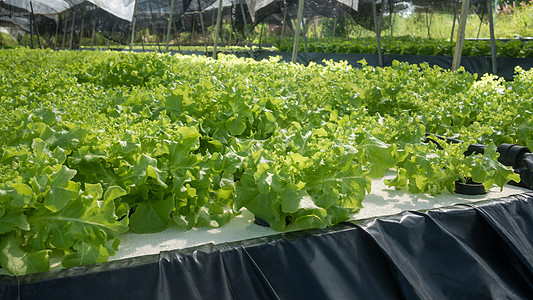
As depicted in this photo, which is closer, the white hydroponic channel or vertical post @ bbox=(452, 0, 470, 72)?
the white hydroponic channel

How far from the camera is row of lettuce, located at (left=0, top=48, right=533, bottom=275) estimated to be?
1856 millimetres

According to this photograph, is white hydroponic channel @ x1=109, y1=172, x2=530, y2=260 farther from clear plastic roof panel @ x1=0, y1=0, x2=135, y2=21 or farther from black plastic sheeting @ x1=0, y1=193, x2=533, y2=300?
clear plastic roof panel @ x1=0, y1=0, x2=135, y2=21

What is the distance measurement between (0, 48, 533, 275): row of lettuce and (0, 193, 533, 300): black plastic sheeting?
0.13 m

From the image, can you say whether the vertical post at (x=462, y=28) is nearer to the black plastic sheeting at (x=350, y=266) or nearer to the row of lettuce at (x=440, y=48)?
the black plastic sheeting at (x=350, y=266)

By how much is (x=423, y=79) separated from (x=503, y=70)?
582cm

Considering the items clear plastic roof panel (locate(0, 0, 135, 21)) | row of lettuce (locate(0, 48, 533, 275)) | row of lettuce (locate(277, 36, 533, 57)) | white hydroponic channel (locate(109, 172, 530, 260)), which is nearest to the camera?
row of lettuce (locate(0, 48, 533, 275))

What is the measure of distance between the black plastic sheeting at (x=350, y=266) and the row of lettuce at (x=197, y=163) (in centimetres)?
13

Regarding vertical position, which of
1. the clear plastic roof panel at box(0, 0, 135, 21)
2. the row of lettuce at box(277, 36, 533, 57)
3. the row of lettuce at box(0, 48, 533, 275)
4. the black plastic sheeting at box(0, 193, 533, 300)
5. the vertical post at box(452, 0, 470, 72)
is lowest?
the black plastic sheeting at box(0, 193, 533, 300)

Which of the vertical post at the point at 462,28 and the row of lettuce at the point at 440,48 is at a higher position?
the row of lettuce at the point at 440,48

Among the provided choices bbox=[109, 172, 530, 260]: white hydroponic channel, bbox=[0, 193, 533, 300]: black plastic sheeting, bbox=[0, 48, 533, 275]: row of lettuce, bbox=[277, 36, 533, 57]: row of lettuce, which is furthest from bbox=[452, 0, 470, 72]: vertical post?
bbox=[277, 36, 533, 57]: row of lettuce

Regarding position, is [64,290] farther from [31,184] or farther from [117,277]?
[31,184]

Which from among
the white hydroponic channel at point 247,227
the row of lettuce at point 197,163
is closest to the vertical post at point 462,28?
Answer: the row of lettuce at point 197,163

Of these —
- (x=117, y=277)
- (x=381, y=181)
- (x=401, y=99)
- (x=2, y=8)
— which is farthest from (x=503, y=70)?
(x=2, y=8)

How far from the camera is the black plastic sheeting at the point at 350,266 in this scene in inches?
68.9
